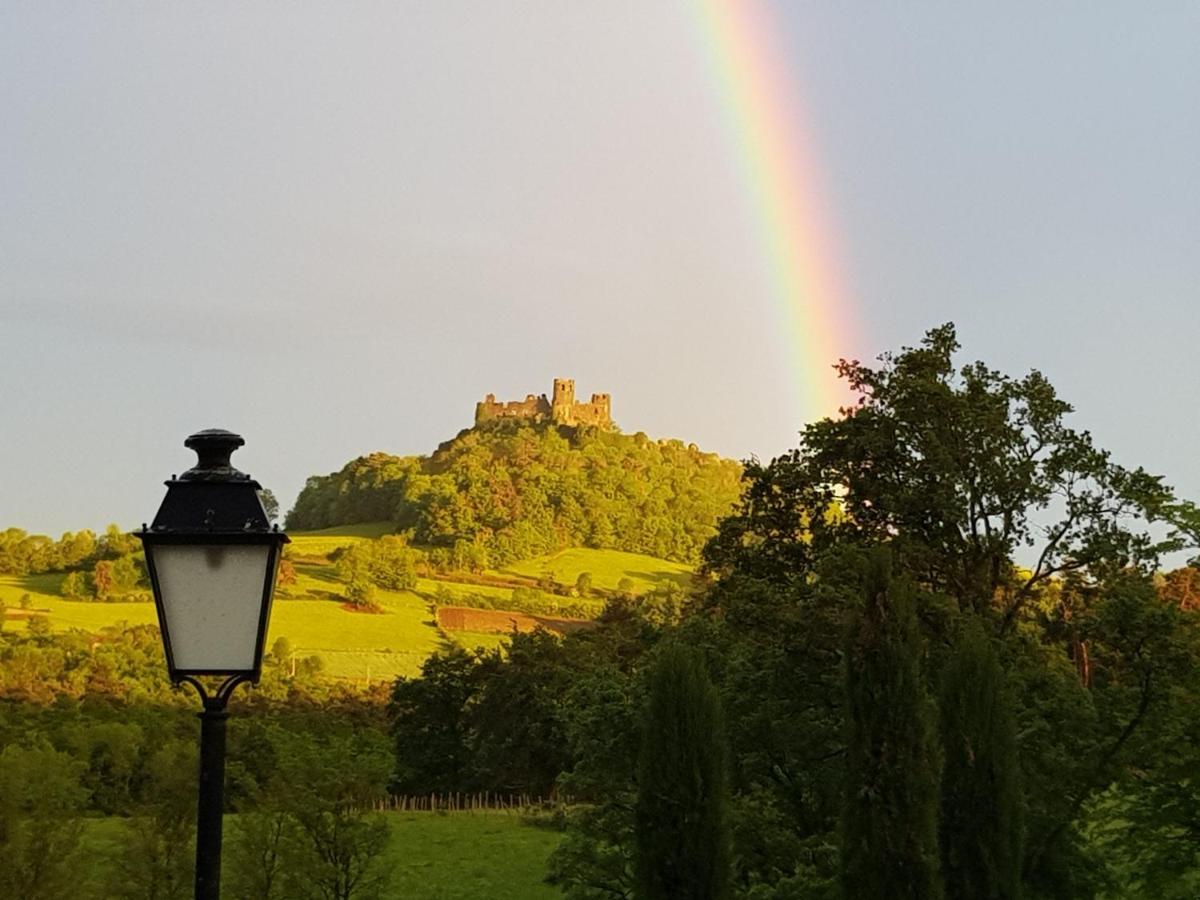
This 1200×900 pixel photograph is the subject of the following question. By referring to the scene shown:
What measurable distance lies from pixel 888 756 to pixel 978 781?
159 centimetres

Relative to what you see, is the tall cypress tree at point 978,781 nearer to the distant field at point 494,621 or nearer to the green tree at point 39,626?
the green tree at point 39,626

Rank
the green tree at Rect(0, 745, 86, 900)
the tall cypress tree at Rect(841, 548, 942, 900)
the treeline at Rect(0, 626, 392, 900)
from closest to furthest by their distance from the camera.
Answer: the tall cypress tree at Rect(841, 548, 942, 900) < the green tree at Rect(0, 745, 86, 900) < the treeline at Rect(0, 626, 392, 900)

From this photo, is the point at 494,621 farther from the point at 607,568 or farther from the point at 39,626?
the point at 39,626

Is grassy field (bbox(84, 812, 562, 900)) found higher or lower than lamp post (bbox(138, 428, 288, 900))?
lower

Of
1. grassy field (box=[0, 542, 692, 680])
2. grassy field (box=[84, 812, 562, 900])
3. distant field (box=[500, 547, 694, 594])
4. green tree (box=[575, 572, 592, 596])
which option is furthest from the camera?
distant field (box=[500, 547, 694, 594])

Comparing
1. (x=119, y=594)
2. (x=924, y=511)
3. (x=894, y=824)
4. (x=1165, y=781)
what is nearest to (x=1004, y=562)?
(x=924, y=511)

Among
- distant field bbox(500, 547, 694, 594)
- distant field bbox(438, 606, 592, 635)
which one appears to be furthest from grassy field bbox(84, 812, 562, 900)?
distant field bbox(500, 547, 694, 594)

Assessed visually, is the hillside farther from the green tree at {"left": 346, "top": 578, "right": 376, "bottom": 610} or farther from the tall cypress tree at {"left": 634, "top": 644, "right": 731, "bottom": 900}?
the tall cypress tree at {"left": 634, "top": 644, "right": 731, "bottom": 900}

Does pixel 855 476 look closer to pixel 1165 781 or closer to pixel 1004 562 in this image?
pixel 1004 562

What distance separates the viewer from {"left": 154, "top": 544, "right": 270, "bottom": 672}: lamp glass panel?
12.5 feet

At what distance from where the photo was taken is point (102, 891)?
2178 cm

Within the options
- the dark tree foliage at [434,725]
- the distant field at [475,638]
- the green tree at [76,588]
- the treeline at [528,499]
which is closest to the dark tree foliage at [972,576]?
the dark tree foliage at [434,725]

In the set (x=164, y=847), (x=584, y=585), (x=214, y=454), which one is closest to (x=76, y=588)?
(x=584, y=585)

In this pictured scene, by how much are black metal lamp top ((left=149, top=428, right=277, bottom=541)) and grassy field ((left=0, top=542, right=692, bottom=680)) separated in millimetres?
68865
